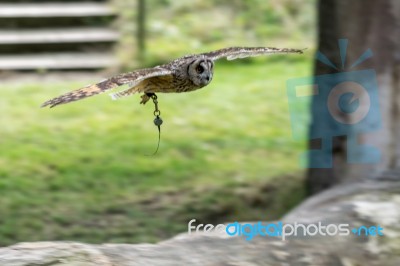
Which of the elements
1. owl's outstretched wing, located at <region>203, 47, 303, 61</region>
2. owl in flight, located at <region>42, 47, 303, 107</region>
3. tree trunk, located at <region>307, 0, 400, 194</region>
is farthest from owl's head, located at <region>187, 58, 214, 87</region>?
tree trunk, located at <region>307, 0, 400, 194</region>

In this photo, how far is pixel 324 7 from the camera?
176 inches

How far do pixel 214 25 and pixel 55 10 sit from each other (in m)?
1.82

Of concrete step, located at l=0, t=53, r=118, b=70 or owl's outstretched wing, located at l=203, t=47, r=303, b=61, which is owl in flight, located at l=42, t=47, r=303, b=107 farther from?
concrete step, located at l=0, t=53, r=118, b=70

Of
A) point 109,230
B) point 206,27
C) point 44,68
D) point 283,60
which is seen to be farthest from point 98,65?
point 109,230

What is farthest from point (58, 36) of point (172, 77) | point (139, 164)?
point (172, 77)

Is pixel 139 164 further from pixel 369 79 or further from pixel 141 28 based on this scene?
pixel 141 28

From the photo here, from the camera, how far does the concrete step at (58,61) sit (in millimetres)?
7645

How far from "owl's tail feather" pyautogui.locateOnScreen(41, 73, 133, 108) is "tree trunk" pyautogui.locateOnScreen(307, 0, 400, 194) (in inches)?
114

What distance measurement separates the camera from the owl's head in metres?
1.50

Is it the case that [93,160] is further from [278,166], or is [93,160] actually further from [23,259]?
[23,259]

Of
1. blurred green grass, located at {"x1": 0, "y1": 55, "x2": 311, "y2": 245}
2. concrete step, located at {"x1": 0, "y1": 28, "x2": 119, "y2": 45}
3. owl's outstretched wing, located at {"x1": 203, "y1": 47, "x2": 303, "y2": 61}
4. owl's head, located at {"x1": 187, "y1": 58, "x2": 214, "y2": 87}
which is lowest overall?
blurred green grass, located at {"x1": 0, "y1": 55, "x2": 311, "y2": 245}

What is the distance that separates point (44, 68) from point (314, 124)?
3899mm

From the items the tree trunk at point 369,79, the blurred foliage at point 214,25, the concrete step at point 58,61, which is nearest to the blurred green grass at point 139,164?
the concrete step at point 58,61

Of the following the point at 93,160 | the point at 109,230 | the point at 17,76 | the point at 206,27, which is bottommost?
the point at 109,230
